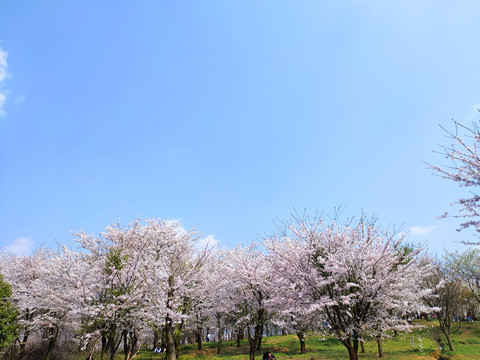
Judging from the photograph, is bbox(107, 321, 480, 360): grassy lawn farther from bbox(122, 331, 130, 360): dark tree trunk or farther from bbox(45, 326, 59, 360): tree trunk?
bbox(45, 326, 59, 360): tree trunk

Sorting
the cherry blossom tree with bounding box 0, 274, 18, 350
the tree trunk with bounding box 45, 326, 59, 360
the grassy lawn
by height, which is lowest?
the grassy lawn

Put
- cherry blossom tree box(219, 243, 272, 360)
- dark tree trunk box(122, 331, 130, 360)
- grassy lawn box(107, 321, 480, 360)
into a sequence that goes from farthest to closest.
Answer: grassy lawn box(107, 321, 480, 360) → cherry blossom tree box(219, 243, 272, 360) → dark tree trunk box(122, 331, 130, 360)

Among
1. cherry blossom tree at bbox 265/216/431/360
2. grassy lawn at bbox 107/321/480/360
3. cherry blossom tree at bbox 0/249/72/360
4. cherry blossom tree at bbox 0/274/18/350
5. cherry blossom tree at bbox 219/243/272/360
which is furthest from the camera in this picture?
cherry blossom tree at bbox 0/249/72/360

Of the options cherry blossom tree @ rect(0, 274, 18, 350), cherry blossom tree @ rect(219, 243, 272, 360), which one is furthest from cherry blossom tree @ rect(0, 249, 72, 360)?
cherry blossom tree @ rect(219, 243, 272, 360)

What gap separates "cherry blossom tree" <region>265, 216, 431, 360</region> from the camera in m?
11.0

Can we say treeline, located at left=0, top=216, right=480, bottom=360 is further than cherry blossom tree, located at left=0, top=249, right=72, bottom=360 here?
No

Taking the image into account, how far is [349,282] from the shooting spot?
36.9 feet

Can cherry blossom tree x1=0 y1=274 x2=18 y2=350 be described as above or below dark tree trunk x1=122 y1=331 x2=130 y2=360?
above

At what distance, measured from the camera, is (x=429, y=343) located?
26500 mm

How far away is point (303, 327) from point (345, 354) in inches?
437

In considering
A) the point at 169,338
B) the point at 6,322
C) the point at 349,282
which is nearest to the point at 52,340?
the point at 6,322

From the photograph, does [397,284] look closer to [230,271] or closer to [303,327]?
[303,327]

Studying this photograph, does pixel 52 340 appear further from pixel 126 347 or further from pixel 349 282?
pixel 349 282

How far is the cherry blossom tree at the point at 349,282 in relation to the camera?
11.0 meters
